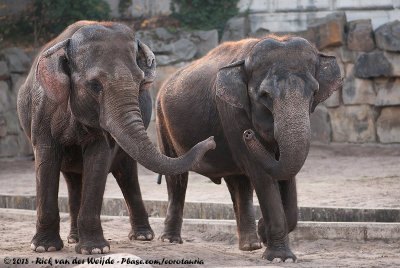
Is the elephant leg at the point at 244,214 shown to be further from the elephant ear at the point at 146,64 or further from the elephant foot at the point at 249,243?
the elephant ear at the point at 146,64

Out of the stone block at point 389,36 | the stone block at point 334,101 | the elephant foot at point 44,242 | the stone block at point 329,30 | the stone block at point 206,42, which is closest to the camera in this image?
the elephant foot at point 44,242

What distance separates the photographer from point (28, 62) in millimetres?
17297

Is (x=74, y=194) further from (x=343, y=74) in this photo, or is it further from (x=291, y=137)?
(x=343, y=74)

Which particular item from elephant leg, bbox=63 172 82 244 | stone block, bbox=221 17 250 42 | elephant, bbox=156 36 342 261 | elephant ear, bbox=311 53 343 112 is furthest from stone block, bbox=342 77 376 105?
elephant ear, bbox=311 53 343 112

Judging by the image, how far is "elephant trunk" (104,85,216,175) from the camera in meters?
6.29

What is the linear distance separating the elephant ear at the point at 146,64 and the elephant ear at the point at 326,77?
53.1 inches

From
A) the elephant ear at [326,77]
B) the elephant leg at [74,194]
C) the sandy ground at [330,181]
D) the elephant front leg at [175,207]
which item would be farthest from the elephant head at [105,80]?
the sandy ground at [330,181]

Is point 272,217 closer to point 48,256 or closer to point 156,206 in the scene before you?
point 48,256

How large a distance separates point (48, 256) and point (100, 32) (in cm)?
184

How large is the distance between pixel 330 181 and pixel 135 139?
6.60m

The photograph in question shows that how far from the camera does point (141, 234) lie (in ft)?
27.3

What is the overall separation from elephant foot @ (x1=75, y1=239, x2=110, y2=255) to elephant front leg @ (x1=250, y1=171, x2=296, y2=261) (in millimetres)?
1332

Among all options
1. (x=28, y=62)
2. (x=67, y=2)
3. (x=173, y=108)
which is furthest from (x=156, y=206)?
(x=67, y=2)

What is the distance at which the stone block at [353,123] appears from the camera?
17.4m
